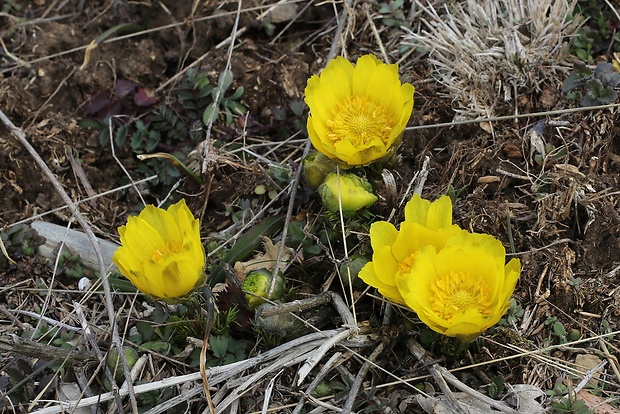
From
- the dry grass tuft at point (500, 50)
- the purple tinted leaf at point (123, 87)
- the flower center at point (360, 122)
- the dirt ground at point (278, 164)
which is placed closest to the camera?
the dirt ground at point (278, 164)

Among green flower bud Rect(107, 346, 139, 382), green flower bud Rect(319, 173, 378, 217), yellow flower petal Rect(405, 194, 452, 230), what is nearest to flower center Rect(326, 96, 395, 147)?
green flower bud Rect(319, 173, 378, 217)

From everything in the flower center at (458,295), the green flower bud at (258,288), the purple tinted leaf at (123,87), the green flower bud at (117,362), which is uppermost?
the purple tinted leaf at (123,87)

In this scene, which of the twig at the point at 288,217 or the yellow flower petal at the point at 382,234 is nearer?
the yellow flower petal at the point at 382,234

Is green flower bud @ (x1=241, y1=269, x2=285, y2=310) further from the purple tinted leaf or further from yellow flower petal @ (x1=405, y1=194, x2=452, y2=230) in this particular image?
the purple tinted leaf

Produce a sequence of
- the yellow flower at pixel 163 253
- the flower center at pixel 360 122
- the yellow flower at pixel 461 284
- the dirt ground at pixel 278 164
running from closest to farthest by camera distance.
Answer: the yellow flower at pixel 461 284 → the yellow flower at pixel 163 253 → the dirt ground at pixel 278 164 → the flower center at pixel 360 122

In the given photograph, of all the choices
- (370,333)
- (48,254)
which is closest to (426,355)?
(370,333)

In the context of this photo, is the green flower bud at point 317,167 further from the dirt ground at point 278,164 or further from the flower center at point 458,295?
the flower center at point 458,295

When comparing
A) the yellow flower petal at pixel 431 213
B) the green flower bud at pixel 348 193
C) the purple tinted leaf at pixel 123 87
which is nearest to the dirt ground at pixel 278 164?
the purple tinted leaf at pixel 123 87

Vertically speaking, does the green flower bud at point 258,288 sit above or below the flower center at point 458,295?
below
